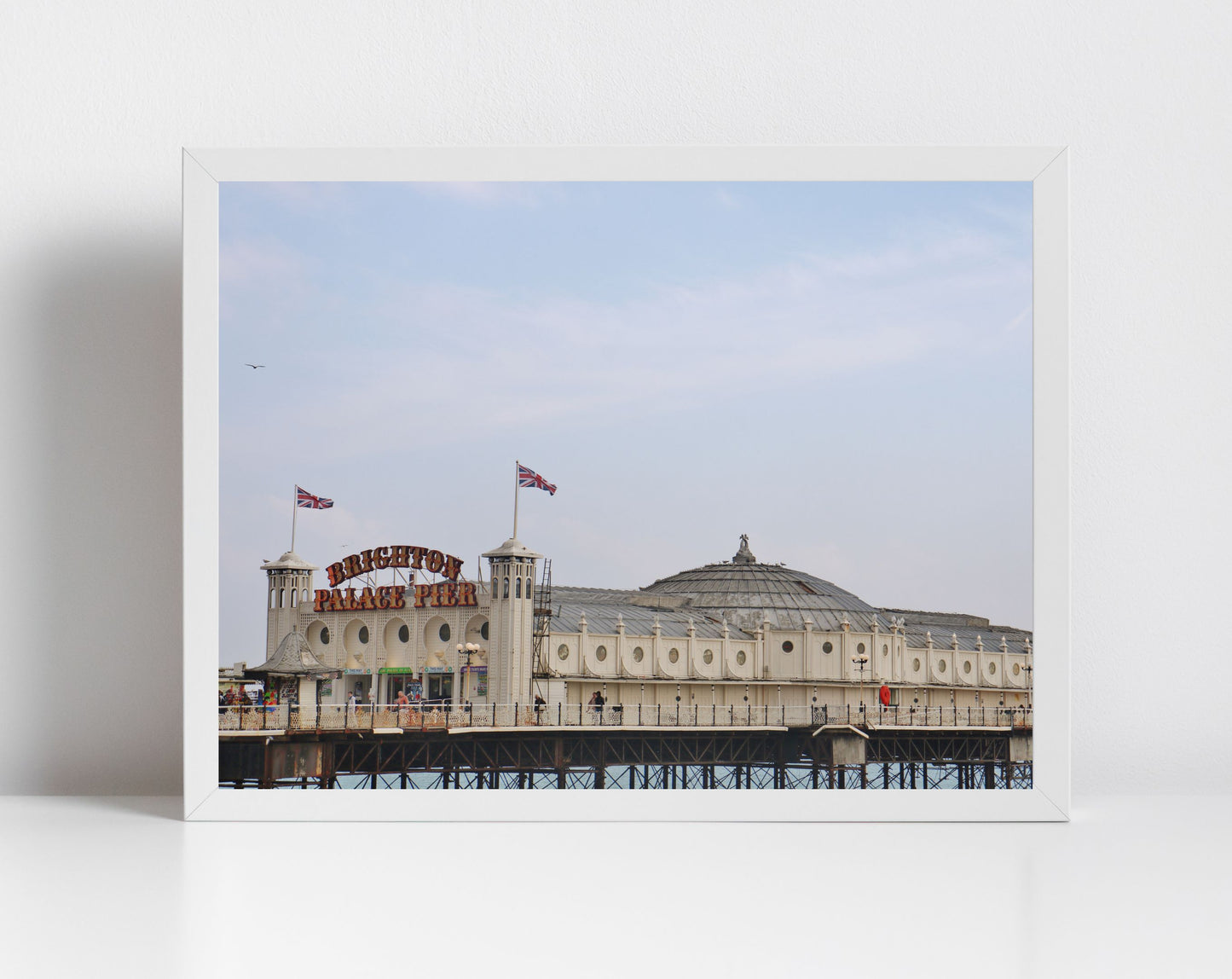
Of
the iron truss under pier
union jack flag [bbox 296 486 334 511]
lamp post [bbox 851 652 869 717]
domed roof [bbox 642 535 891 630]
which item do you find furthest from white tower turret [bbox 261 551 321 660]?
lamp post [bbox 851 652 869 717]

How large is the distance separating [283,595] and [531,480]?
0.98m

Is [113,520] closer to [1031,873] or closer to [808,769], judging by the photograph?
[808,769]

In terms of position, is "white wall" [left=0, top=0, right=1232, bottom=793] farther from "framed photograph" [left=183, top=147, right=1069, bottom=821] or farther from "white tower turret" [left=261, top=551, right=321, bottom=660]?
"white tower turret" [left=261, top=551, right=321, bottom=660]

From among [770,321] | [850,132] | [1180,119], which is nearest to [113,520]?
[770,321]

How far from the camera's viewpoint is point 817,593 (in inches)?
156

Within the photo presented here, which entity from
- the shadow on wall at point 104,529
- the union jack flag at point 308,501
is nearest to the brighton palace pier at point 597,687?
the union jack flag at point 308,501

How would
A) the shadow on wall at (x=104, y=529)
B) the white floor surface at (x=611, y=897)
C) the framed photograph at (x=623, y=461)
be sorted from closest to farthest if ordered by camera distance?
the white floor surface at (x=611, y=897)
the framed photograph at (x=623, y=461)
the shadow on wall at (x=104, y=529)

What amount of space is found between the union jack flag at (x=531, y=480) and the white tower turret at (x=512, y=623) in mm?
205

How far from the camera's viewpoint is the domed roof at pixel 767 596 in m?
3.94

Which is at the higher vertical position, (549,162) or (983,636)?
(549,162)

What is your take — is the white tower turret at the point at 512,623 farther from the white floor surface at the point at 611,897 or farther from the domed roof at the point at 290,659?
the domed roof at the point at 290,659

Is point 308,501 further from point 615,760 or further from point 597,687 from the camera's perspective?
point 615,760

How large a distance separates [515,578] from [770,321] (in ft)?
4.26

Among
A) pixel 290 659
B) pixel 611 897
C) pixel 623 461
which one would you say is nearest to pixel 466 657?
pixel 290 659
